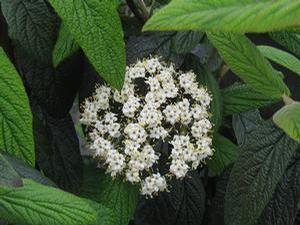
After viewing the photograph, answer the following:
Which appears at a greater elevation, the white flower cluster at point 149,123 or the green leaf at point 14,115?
the green leaf at point 14,115

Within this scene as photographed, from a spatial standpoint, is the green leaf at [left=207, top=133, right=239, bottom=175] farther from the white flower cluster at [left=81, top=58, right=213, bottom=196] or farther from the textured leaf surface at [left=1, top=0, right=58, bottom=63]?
the textured leaf surface at [left=1, top=0, right=58, bottom=63]

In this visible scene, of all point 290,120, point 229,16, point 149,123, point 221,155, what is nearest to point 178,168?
point 149,123

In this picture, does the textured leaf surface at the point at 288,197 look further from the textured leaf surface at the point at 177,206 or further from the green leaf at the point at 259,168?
the textured leaf surface at the point at 177,206

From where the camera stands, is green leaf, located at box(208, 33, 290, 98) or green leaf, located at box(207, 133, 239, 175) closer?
green leaf, located at box(208, 33, 290, 98)

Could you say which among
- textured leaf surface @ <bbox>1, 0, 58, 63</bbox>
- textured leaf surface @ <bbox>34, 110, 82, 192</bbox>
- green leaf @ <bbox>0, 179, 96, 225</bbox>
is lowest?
textured leaf surface @ <bbox>34, 110, 82, 192</bbox>

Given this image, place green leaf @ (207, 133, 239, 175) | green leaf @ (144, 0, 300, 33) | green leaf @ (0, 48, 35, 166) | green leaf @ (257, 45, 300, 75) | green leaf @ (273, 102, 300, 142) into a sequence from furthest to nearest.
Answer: green leaf @ (207, 133, 239, 175) < green leaf @ (257, 45, 300, 75) < green leaf @ (0, 48, 35, 166) < green leaf @ (273, 102, 300, 142) < green leaf @ (144, 0, 300, 33)

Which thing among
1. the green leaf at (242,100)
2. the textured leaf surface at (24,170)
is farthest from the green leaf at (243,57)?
the textured leaf surface at (24,170)

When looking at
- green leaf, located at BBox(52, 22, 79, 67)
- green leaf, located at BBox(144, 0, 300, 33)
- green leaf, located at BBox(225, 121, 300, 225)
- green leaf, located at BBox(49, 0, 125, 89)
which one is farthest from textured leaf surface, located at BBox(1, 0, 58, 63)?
green leaf, located at BBox(144, 0, 300, 33)
